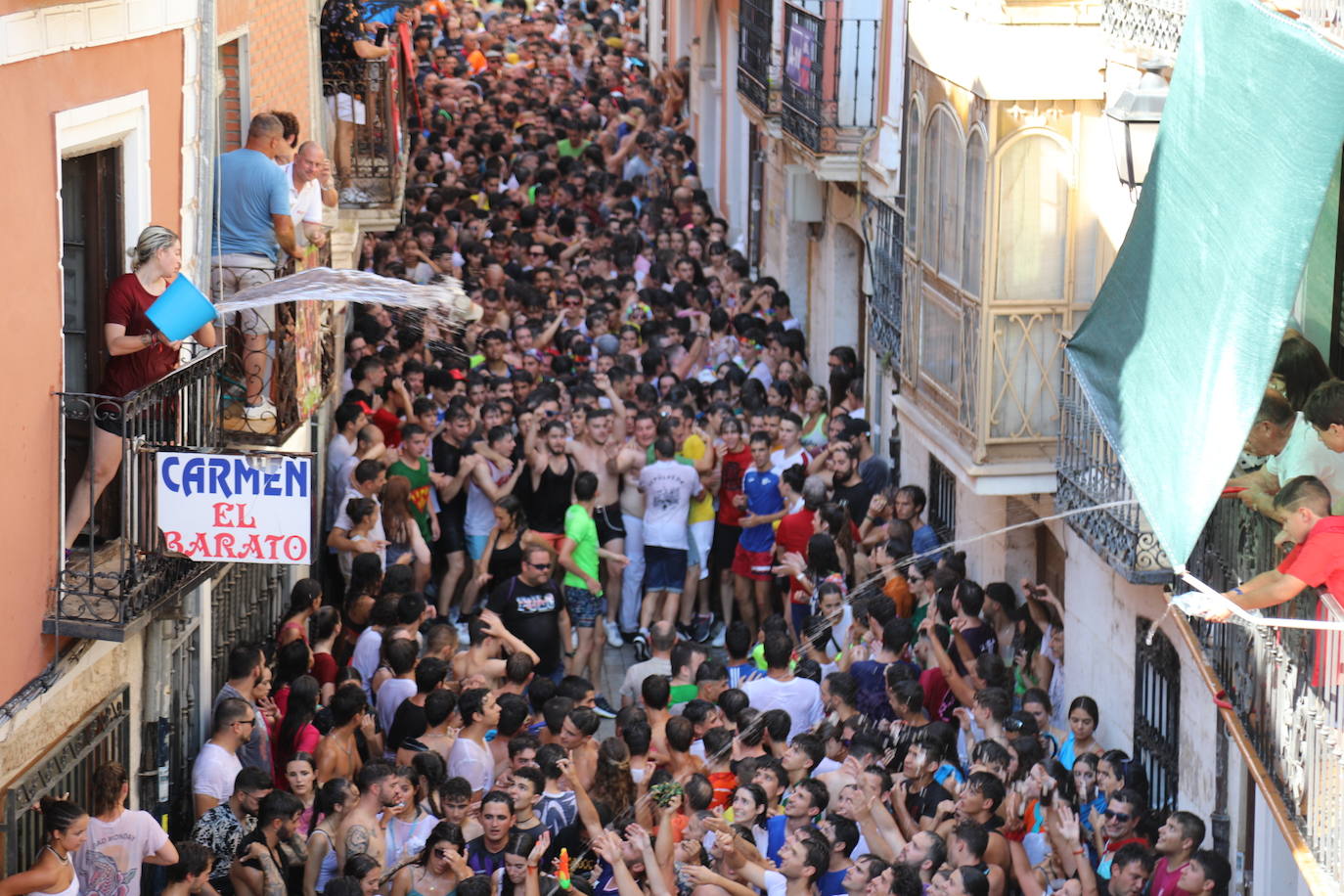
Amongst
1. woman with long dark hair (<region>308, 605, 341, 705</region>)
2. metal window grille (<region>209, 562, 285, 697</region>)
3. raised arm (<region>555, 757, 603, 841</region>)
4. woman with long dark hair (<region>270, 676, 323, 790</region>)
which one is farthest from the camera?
woman with long dark hair (<region>308, 605, 341, 705</region>)

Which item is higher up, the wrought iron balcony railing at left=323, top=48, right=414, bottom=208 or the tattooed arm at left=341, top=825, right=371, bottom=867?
the wrought iron balcony railing at left=323, top=48, right=414, bottom=208

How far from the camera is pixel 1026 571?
1498cm

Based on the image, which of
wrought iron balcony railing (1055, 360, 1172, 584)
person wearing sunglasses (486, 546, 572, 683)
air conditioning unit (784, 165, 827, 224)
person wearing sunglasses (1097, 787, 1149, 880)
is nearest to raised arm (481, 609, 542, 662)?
person wearing sunglasses (486, 546, 572, 683)

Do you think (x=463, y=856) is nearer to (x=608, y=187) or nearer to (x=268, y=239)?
(x=268, y=239)

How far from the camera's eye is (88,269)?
10.5 metres

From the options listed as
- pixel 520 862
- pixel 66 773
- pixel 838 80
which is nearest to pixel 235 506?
pixel 66 773

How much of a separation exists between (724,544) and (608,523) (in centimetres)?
Result: 90

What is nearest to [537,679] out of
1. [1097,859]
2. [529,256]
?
[1097,859]

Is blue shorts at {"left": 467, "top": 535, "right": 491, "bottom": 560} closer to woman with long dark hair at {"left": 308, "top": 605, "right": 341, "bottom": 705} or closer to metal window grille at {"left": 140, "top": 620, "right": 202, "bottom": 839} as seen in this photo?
woman with long dark hair at {"left": 308, "top": 605, "right": 341, "bottom": 705}

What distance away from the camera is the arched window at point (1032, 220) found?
1320 centimetres

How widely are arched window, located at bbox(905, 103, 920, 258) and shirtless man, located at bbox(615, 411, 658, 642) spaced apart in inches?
99.5

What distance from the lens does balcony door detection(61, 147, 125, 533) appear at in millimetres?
10328

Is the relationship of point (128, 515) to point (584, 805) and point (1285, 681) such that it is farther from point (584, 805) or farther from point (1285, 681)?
point (1285, 681)

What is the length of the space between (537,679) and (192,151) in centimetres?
356
